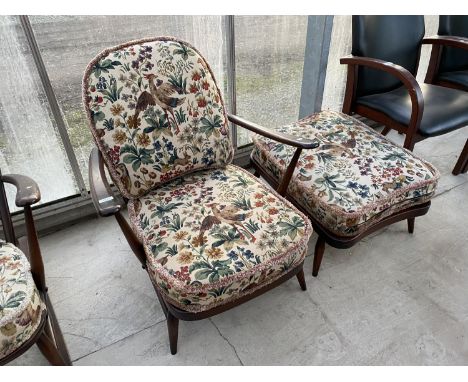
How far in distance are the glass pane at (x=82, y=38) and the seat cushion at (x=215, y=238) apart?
24.7 inches

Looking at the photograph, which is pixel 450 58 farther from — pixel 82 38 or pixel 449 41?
pixel 82 38

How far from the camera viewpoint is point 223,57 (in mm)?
1823

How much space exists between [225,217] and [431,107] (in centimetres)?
126

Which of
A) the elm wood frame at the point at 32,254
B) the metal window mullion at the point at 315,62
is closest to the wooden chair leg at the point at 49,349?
the elm wood frame at the point at 32,254

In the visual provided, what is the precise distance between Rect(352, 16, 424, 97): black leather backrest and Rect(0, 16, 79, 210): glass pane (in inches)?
59.2

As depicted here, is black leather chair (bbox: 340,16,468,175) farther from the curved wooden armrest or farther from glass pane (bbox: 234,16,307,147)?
glass pane (bbox: 234,16,307,147)

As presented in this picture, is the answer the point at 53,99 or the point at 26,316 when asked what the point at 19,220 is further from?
the point at 26,316

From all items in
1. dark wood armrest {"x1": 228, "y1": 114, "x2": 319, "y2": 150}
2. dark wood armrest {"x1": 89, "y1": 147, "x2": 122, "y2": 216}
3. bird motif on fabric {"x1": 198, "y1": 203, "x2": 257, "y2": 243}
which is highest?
dark wood armrest {"x1": 228, "y1": 114, "x2": 319, "y2": 150}

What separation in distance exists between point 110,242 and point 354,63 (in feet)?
5.04

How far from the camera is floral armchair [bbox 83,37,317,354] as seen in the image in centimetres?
107

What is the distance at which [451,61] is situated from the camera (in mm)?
2076

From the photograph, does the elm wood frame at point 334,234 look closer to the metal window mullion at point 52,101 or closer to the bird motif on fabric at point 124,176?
the bird motif on fabric at point 124,176

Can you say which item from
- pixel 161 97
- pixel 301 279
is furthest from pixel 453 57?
pixel 161 97

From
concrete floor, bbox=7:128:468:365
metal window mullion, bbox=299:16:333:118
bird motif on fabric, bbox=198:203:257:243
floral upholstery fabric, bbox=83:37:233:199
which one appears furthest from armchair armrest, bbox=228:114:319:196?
metal window mullion, bbox=299:16:333:118
